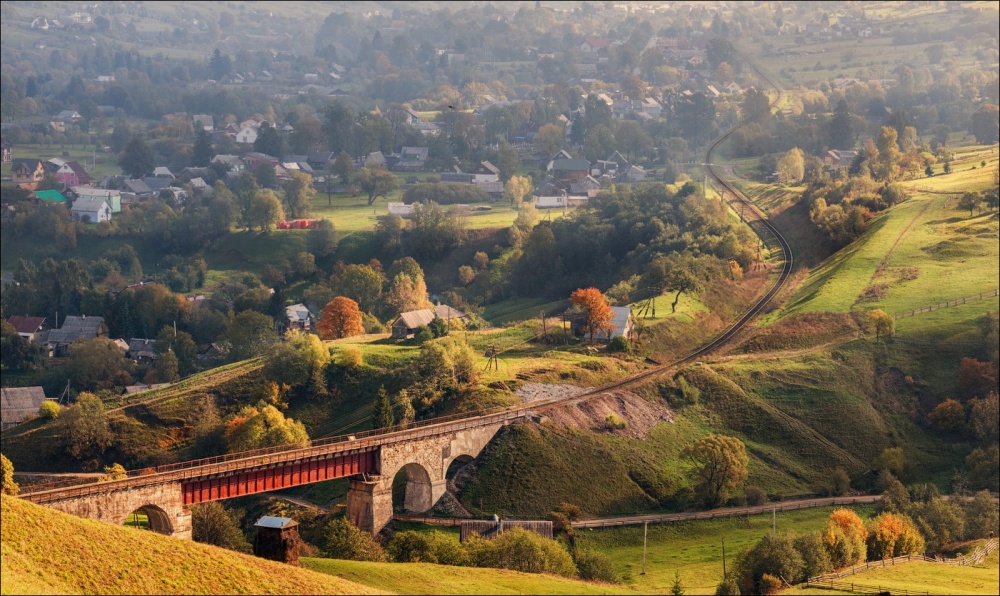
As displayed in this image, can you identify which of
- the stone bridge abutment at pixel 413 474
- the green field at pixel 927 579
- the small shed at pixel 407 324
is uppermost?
the small shed at pixel 407 324

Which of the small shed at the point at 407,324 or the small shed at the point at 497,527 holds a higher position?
the small shed at the point at 407,324

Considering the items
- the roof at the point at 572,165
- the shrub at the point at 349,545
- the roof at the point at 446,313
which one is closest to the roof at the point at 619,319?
the roof at the point at 446,313

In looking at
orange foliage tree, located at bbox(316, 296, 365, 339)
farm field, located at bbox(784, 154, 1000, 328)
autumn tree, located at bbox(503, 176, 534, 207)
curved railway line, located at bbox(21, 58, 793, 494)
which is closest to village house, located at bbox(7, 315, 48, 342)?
orange foliage tree, located at bbox(316, 296, 365, 339)

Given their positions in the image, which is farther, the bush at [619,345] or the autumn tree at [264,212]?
the autumn tree at [264,212]

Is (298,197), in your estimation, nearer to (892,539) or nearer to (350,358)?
(350,358)

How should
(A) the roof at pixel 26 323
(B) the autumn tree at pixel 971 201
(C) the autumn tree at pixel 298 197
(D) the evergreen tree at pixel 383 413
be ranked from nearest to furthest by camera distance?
1. (D) the evergreen tree at pixel 383 413
2. (B) the autumn tree at pixel 971 201
3. (A) the roof at pixel 26 323
4. (C) the autumn tree at pixel 298 197

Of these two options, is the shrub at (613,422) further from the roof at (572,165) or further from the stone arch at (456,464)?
the roof at (572,165)
